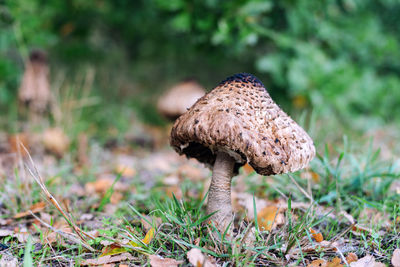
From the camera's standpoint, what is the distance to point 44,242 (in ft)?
6.55

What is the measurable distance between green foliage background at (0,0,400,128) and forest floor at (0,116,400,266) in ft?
5.83

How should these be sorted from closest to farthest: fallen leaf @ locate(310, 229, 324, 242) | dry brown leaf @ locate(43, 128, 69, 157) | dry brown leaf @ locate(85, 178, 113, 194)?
1. fallen leaf @ locate(310, 229, 324, 242)
2. dry brown leaf @ locate(85, 178, 113, 194)
3. dry brown leaf @ locate(43, 128, 69, 157)

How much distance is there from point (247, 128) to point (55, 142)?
3245 mm

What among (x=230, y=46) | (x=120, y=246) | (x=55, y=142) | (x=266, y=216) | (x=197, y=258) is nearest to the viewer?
(x=197, y=258)

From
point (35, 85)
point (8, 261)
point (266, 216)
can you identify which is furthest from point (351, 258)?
point (35, 85)

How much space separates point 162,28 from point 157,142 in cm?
366

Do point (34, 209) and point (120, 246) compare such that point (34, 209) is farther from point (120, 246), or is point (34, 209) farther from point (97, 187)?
point (120, 246)

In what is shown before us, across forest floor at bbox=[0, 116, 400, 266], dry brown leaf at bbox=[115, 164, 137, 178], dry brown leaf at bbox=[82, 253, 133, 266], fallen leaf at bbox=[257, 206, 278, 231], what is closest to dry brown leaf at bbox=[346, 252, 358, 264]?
forest floor at bbox=[0, 116, 400, 266]

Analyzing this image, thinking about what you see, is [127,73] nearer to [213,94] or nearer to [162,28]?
[162,28]

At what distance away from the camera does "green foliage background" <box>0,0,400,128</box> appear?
4477mm

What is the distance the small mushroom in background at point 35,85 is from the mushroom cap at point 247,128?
11.2 ft

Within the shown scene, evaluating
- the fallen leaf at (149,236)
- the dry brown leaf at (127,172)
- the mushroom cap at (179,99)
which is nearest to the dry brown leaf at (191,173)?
the dry brown leaf at (127,172)

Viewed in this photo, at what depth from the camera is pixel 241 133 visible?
169 centimetres

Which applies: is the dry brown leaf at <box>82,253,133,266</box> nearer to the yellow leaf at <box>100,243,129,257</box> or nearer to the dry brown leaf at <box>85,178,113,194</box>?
the yellow leaf at <box>100,243,129,257</box>
